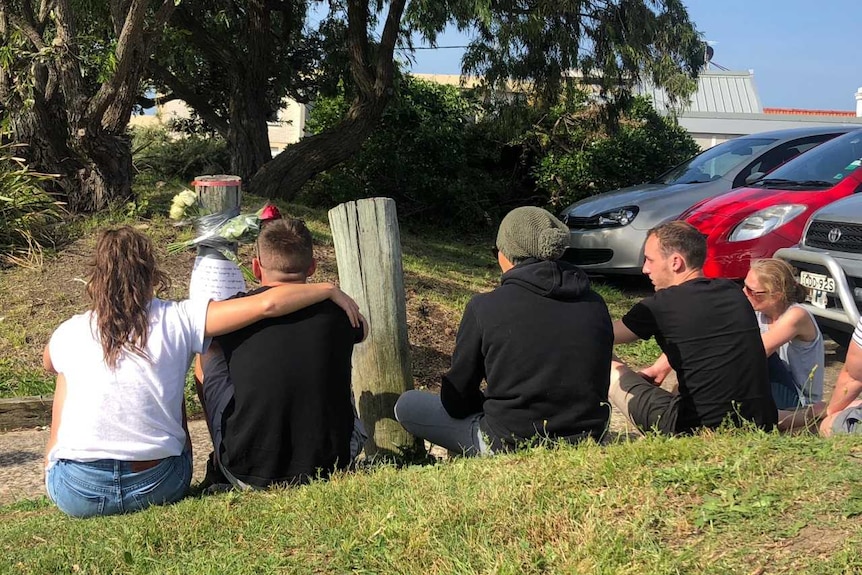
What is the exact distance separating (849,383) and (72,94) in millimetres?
7712

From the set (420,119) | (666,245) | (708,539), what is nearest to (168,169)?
(420,119)

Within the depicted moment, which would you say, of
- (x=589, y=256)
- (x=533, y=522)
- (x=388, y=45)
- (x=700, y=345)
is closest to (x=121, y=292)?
(x=533, y=522)

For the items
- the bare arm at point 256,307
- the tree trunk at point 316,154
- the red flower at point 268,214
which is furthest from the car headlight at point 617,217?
the bare arm at point 256,307

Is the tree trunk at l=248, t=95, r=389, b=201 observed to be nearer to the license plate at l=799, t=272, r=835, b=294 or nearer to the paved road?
the paved road

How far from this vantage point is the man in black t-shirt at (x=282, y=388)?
364 cm

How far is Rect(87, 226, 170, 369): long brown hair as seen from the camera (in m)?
3.43

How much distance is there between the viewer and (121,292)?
3.49 metres

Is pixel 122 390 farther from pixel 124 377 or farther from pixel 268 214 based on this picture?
pixel 268 214

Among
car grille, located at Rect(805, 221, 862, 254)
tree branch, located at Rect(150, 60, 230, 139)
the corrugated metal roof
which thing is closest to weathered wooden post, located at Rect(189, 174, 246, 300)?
car grille, located at Rect(805, 221, 862, 254)

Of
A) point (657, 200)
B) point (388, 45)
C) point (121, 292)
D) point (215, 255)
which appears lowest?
point (121, 292)

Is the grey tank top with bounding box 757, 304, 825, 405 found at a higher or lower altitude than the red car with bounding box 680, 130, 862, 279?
lower

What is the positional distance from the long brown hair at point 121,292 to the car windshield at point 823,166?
6278 millimetres

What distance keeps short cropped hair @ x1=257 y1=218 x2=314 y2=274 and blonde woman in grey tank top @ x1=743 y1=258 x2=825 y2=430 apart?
256cm

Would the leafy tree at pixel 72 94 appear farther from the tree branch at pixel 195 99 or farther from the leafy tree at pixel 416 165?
the leafy tree at pixel 416 165
